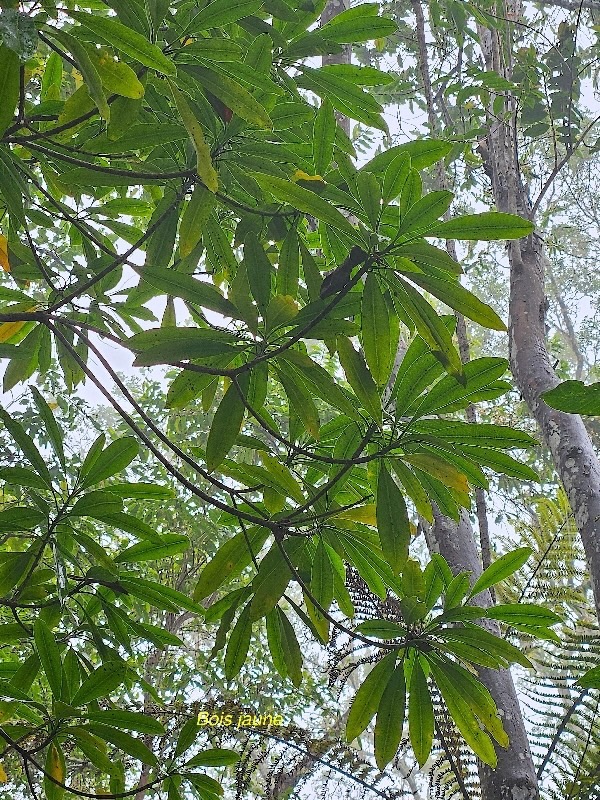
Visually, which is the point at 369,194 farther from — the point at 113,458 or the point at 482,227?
the point at 113,458

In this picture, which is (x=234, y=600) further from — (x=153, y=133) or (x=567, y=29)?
(x=567, y=29)

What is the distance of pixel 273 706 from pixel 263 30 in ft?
9.58

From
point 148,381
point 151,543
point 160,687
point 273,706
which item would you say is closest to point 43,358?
point 151,543

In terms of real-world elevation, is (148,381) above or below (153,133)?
above

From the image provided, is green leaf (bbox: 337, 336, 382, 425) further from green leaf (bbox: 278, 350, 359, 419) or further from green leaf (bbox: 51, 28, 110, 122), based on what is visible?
green leaf (bbox: 51, 28, 110, 122)

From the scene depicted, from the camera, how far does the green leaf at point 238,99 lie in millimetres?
715

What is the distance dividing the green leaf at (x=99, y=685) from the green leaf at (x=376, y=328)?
53 centimetres

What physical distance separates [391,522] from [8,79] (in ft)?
2.08

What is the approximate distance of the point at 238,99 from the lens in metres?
0.72

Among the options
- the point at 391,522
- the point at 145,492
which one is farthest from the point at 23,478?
the point at 391,522

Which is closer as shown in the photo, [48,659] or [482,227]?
[482,227]

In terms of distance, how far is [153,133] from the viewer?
0.78 meters

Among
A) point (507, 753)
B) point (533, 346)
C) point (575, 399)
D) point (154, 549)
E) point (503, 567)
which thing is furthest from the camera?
point (533, 346)

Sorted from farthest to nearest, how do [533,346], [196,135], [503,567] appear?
1. [533,346]
2. [503,567]
3. [196,135]
